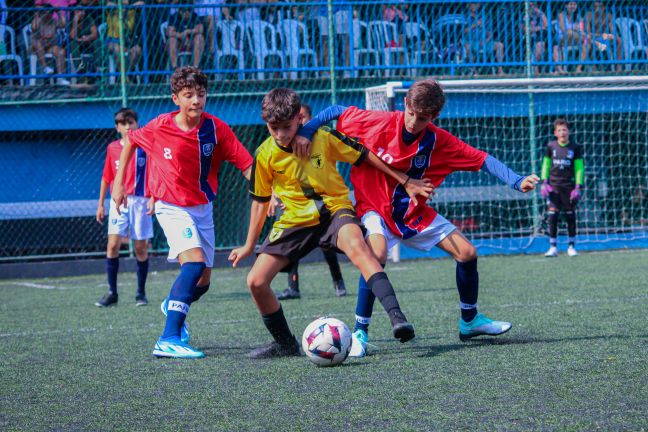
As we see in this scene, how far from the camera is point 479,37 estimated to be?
13.8 metres

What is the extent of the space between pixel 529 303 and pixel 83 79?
333 inches

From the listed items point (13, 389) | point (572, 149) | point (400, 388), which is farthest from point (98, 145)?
point (400, 388)

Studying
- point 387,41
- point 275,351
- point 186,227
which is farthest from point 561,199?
point 275,351

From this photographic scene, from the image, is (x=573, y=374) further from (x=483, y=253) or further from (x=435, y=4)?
(x=435, y=4)

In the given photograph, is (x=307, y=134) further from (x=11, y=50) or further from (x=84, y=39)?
(x=11, y=50)

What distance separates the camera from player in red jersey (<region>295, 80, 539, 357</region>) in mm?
5297

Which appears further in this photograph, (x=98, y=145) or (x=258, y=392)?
(x=98, y=145)

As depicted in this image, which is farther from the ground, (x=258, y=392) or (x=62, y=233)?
(x=258, y=392)

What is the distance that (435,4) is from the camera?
538 inches

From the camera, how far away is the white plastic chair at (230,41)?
1309 cm

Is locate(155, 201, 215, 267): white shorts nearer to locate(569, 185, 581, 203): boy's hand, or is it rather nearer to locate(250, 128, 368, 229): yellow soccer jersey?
locate(250, 128, 368, 229): yellow soccer jersey

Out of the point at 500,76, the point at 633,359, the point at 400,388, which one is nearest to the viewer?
the point at 400,388

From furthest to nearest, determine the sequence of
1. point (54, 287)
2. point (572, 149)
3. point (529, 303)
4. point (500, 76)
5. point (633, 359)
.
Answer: point (500, 76)
point (572, 149)
point (54, 287)
point (529, 303)
point (633, 359)

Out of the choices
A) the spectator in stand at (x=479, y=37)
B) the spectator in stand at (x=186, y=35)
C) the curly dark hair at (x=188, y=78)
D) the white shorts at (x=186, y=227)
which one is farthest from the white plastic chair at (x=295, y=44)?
the curly dark hair at (x=188, y=78)
